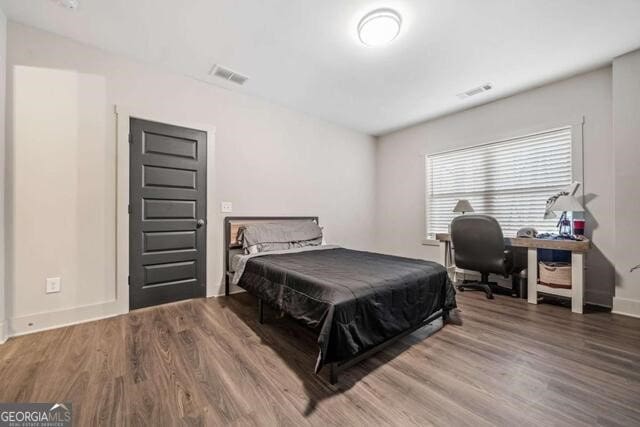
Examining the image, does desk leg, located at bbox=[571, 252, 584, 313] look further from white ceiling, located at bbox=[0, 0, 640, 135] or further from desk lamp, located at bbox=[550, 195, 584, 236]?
white ceiling, located at bbox=[0, 0, 640, 135]

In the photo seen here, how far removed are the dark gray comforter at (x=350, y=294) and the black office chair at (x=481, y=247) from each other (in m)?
0.99

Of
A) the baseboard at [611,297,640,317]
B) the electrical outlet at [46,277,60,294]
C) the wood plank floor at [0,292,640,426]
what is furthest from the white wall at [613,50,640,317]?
the electrical outlet at [46,277,60,294]

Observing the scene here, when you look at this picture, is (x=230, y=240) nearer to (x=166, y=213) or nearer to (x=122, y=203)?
(x=166, y=213)

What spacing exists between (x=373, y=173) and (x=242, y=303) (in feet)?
11.4

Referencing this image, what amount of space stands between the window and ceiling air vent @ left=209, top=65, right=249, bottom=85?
10.4 feet

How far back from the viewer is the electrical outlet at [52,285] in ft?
7.06

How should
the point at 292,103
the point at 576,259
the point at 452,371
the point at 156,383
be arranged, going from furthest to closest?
the point at 292,103
the point at 576,259
the point at 452,371
the point at 156,383

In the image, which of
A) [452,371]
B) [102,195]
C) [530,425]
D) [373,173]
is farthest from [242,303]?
[373,173]

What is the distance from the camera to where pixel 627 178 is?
2.50 metres

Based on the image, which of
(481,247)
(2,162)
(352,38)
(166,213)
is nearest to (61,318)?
(166,213)

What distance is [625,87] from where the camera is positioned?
8.21ft

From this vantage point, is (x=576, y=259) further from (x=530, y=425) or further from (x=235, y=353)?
(x=235, y=353)

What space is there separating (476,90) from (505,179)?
4.18 feet

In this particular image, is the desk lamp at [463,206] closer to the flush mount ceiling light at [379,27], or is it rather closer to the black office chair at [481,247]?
the black office chair at [481,247]
